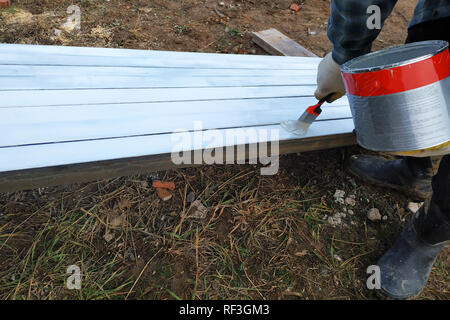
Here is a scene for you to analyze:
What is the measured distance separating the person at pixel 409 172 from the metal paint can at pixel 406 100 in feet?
0.64

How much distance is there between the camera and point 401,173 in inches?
75.4

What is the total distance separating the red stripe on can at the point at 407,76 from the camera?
1006 mm

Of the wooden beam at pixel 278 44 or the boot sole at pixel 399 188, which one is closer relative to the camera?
the boot sole at pixel 399 188

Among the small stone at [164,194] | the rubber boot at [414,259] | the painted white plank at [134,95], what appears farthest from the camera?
the small stone at [164,194]

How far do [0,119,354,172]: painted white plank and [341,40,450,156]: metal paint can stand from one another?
1.81ft

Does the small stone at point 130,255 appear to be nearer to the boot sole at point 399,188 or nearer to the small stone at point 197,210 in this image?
the small stone at point 197,210

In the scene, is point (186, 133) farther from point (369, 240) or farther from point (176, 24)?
point (176, 24)

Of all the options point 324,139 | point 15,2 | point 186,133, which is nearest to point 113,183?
point 186,133

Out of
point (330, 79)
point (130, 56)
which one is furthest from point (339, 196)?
point (130, 56)

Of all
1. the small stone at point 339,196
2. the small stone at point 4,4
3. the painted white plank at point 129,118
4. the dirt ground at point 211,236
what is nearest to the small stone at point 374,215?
the dirt ground at point 211,236

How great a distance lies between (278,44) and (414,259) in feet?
7.34

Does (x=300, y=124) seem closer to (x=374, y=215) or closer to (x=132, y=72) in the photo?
(x=374, y=215)

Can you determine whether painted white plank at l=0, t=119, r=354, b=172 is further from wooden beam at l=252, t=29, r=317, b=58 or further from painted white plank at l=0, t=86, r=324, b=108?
wooden beam at l=252, t=29, r=317, b=58
